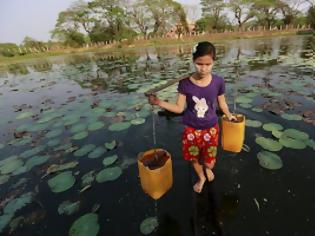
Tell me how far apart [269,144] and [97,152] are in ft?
8.83

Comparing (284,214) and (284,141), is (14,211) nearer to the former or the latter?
(284,214)

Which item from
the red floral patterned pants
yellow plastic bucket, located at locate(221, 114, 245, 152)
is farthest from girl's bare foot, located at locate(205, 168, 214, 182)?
yellow plastic bucket, located at locate(221, 114, 245, 152)

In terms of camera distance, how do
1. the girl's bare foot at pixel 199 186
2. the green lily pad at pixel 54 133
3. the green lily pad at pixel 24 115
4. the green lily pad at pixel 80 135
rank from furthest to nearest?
the green lily pad at pixel 24 115 < the green lily pad at pixel 54 133 < the green lily pad at pixel 80 135 < the girl's bare foot at pixel 199 186

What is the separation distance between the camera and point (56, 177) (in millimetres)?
2959

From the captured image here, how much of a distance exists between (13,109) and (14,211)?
522cm

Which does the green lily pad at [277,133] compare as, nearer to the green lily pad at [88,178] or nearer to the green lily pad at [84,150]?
the green lily pad at [88,178]

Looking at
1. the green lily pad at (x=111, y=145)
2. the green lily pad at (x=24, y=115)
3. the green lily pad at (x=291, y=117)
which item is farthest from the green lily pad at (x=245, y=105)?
Result: the green lily pad at (x=24, y=115)

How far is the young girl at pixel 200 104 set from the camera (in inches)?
76.2

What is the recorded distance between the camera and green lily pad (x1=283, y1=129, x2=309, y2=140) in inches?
130

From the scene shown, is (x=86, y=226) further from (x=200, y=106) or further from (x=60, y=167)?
(x=200, y=106)

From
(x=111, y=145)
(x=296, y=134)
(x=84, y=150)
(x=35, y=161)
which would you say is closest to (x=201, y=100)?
(x=111, y=145)

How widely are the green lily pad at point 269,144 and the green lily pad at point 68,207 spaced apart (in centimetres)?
270

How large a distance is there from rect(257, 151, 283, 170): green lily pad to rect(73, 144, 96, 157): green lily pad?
8.57ft

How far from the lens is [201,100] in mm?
2131
